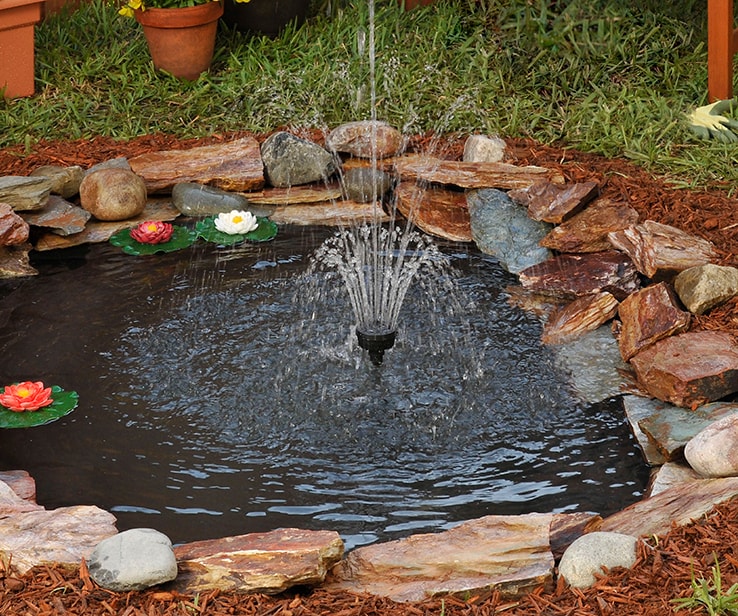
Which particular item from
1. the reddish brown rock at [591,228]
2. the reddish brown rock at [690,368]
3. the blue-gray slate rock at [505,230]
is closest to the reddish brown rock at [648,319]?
the reddish brown rock at [690,368]

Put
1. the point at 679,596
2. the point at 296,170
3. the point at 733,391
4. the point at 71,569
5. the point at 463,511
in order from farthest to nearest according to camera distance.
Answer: the point at 296,170 → the point at 733,391 → the point at 463,511 → the point at 71,569 → the point at 679,596

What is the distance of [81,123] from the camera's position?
23.9 ft

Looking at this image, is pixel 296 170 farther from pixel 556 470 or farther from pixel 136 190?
pixel 556 470

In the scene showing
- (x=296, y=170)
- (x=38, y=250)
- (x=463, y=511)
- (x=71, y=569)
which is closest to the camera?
(x=71, y=569)

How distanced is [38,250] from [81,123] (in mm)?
1579

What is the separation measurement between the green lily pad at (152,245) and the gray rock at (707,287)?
8.84ft

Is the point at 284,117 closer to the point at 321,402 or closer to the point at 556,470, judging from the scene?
the point at 321,402

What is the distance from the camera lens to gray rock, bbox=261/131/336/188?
6.56 meters

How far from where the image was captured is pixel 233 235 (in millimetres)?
6109

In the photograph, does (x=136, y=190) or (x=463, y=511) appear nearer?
(x=463, y=511)

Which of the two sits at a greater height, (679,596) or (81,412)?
(679,596)

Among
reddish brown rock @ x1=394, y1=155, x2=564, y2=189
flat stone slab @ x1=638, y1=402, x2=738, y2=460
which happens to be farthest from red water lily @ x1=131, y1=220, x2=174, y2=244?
flat stone slab @ x1=638, y1=402, x2=738, y2=460

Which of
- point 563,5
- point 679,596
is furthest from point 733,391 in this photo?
point 563,5

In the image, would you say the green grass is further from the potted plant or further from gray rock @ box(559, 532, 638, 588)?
gray rock @ box(559, 532, 638, 588)
